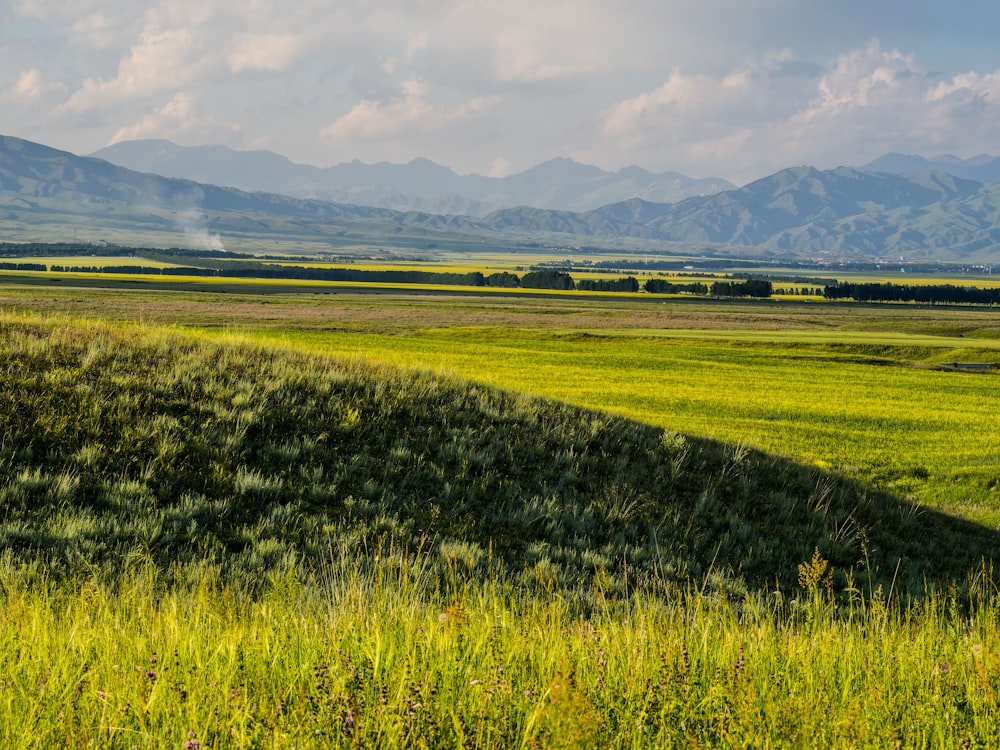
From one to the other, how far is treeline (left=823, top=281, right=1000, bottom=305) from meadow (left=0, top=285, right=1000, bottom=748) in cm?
16271

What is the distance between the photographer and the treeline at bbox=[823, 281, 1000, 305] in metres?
176

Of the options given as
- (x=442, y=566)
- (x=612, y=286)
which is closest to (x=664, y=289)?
(x=612, y=286)

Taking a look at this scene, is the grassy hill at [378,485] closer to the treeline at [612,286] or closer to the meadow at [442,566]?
the meadow at [442,566]

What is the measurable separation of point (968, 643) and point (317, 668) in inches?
191

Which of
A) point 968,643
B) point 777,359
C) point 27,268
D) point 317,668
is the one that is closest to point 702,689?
point 317,668

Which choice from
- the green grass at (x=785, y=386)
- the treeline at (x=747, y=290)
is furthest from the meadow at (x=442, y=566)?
the treeline at (x=747, y=290)

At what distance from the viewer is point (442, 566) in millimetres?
10133

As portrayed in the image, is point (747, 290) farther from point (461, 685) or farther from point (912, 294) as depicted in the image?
point (461, 685)

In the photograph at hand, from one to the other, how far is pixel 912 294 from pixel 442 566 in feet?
633

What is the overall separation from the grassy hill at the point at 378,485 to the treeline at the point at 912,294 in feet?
583

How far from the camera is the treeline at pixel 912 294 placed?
176m

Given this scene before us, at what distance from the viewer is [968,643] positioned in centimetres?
614

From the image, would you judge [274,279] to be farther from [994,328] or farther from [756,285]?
[994,328]

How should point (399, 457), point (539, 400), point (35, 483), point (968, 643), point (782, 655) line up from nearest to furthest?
point (782, 655)
point (968, 643)
point (35, 483)
point (399, 457)
point (539, 400)
